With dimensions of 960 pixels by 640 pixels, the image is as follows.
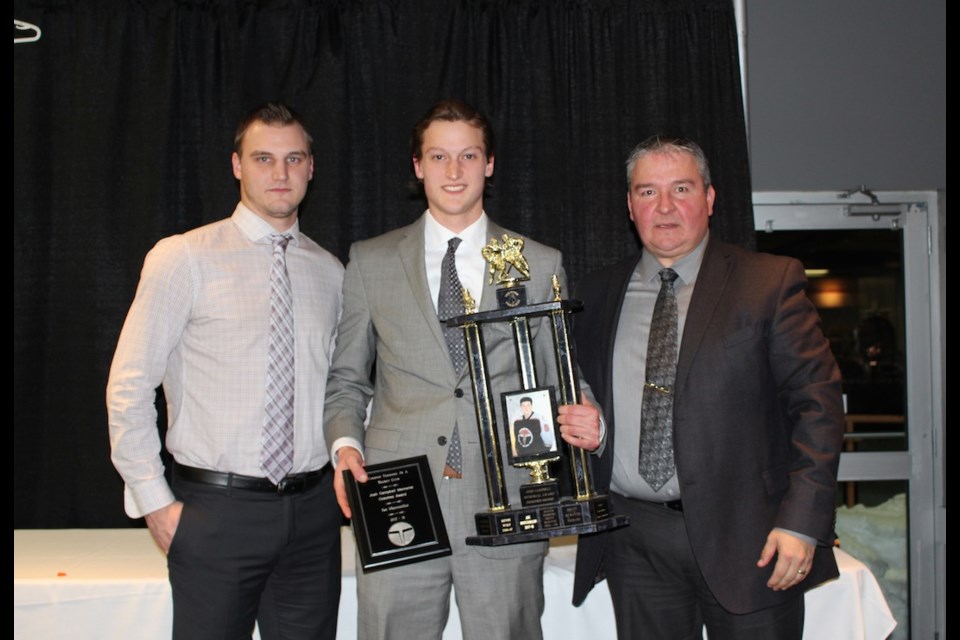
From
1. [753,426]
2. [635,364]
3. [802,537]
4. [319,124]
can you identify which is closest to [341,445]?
[635,364]

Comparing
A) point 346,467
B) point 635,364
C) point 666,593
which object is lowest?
point 666,593

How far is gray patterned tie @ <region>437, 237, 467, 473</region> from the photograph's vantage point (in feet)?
6.77

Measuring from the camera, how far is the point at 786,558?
197 centimetres

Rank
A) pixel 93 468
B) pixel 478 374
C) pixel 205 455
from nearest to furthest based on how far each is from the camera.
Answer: pixel 478 374 < pixel 205 455 < pixel 93 468

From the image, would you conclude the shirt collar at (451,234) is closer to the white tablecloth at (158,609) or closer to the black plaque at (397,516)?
the black plaque at (397,516)

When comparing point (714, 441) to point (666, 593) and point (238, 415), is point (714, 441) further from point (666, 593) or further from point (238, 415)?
point (238, 415)

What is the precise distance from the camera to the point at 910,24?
12.5ft

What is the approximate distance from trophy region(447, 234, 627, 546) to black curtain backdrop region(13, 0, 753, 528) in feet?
4.61

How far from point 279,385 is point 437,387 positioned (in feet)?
1.47

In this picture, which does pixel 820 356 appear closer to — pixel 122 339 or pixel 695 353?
pixel 695 353

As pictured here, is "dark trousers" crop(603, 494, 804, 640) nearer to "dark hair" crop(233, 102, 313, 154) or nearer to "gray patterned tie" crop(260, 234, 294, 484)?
"gray patterned tie" crop(260, 234, 294, 484)

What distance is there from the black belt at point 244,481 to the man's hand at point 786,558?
1171 millimetres
